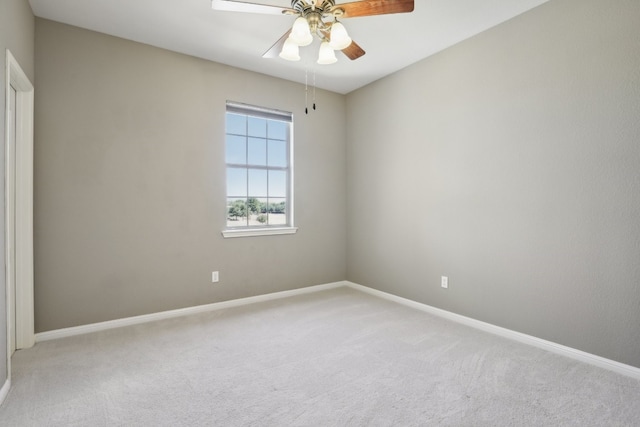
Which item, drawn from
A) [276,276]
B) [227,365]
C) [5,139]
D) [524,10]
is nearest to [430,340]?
[227,365]

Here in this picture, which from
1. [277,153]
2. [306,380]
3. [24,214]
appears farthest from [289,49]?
[24,214]

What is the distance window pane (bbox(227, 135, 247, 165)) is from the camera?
3740 mm

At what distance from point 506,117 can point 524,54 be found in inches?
19.9

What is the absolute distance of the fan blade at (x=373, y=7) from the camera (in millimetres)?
1798

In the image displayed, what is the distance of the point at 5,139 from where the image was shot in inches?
79.0

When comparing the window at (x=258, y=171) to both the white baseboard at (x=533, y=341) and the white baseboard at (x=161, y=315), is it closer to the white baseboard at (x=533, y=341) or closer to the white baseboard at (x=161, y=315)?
the white baseboard at (x=161, y=315)

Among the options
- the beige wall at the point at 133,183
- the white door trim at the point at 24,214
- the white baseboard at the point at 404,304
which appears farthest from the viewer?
the beige wall at the point at 133,183

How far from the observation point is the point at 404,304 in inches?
147

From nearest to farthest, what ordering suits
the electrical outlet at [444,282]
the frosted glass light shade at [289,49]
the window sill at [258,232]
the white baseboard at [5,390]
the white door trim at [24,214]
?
the white baseboard at [5,390]
the frosted glass light shade at [289,49]
the white door trim at [24,214]
the electrical outlet at [444,282]
the window sill at [258,232]

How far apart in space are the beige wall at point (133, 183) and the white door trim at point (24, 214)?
151 millimetres

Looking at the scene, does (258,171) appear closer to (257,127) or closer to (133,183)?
(257,127)

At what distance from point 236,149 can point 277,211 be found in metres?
0.91


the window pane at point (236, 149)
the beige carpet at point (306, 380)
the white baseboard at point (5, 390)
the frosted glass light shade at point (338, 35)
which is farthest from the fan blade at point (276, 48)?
the white baseboard at point (5, 390)

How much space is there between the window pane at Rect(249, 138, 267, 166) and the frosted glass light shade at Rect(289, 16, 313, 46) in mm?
2026
